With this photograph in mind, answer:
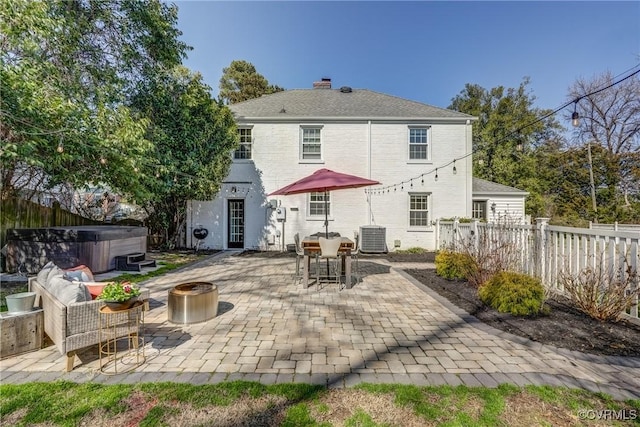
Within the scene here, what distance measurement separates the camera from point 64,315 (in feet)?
8.48

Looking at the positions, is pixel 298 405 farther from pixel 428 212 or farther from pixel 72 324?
pixel 428 212

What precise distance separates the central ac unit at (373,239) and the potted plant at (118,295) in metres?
9.08

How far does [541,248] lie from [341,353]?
4.89 meters

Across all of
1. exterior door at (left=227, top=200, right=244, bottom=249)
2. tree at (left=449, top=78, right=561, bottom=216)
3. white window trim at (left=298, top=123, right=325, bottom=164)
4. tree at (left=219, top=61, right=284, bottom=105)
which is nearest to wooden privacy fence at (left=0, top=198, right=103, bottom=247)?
exterior door at (left=227, top=200, right=244, bottom=249)

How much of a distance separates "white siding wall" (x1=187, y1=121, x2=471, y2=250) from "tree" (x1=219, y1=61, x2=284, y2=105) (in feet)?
45.8

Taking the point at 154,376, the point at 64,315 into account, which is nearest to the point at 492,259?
the point at 154,376

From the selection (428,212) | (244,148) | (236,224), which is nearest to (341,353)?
(236,224)

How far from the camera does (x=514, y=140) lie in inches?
889

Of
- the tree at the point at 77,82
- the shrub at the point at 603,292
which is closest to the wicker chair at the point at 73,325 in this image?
the tree at the point at 77,82

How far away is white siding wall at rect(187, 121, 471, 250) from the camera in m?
12.0

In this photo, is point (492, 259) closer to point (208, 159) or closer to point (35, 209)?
point (208, 159)

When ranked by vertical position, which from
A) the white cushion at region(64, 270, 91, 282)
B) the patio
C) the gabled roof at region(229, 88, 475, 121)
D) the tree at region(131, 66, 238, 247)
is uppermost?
the gabled roof at region(229, 88, 475, 121)

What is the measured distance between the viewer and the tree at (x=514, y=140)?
21.4 meters

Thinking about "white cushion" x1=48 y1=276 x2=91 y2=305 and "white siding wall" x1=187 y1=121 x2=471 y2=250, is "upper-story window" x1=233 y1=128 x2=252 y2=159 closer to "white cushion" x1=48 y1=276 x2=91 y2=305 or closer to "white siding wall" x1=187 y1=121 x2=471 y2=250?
"white siding wall" x1=187 y1=121 x2=471 y2=250
